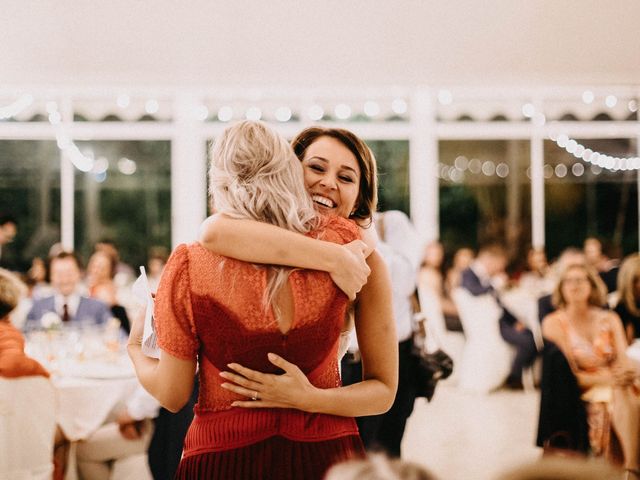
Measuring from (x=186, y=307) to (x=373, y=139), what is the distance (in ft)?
26.2

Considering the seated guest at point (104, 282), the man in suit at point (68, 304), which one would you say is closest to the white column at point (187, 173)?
the seated guest at point (104, 282)

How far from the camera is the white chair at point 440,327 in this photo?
6.51m

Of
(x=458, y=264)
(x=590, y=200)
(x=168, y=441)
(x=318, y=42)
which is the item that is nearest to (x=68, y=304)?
(x=168, y=441)

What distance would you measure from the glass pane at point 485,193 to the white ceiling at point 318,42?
105 centimetres

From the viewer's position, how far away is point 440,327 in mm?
6609

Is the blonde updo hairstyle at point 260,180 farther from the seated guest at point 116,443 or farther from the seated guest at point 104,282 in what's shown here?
the seated guest at point 104,282

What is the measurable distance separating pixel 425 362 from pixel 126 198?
7.13 m

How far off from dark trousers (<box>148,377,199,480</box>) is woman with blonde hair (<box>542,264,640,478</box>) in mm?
2140

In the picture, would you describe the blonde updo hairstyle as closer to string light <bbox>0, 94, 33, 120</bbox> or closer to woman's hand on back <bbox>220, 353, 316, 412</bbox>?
woman's hand on back <bbox>220, 353, 316, 412</bbox>

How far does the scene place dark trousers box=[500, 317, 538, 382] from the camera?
6.54 meters

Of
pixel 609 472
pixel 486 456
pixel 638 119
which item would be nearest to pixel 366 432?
pixel 486 456

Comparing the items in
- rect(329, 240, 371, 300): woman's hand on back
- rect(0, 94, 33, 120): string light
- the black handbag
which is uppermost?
rect(0, 94, 33, 120): string light

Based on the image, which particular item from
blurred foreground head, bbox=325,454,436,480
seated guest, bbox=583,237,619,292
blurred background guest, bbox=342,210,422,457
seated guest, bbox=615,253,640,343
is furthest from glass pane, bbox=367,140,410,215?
blurred foreground head, bbox=325,454,436,480

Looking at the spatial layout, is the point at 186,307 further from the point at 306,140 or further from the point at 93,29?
the point at 93,29
